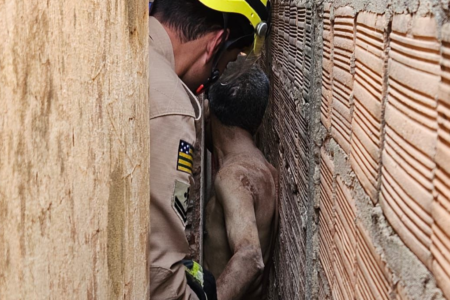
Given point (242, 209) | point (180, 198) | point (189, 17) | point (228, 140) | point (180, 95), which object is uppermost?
point (189, 17)

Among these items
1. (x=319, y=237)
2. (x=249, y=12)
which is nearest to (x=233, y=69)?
(x=249, y=12)

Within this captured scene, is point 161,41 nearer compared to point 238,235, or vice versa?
point 161,41

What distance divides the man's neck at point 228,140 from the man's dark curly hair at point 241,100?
0.04 metres

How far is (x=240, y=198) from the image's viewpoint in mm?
4285

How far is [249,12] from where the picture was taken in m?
2.86

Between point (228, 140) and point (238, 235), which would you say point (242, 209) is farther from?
point (228, 140)

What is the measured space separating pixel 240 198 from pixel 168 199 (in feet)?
6.89

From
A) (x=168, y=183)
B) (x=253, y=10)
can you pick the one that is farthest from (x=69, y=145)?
(x=253, y=10)

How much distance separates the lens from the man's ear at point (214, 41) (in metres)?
2.82

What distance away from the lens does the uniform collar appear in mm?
2662

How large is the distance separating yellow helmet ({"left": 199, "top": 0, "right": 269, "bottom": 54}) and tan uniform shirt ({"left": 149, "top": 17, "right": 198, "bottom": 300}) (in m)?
0.54

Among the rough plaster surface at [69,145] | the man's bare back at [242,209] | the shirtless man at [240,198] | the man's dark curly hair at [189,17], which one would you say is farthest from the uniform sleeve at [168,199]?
the man's bare back at [242,209]

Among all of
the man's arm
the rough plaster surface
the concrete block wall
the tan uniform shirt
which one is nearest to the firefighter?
the tan uniform shirt

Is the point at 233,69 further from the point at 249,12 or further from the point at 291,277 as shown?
the point at 291,277
